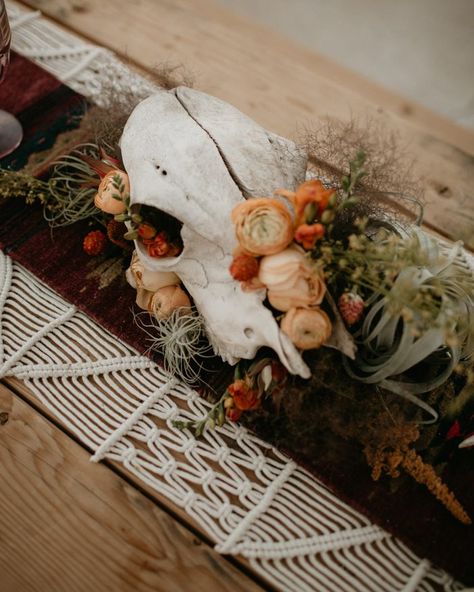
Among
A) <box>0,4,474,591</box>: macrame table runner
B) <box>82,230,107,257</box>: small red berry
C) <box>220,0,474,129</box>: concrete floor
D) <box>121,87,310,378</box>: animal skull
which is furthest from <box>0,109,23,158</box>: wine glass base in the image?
<box>220,0,474,129</box>: concrete floor

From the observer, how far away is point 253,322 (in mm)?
789

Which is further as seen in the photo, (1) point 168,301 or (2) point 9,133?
(2) point 9,133

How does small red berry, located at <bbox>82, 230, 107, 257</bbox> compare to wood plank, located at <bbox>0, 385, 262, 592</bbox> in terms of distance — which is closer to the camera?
wood plank, located at <bbox>0, 385, 262, 592</bbox>

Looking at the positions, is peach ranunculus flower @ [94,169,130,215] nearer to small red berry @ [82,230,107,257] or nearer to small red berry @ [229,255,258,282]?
small red berry @ [82,230,107,257]

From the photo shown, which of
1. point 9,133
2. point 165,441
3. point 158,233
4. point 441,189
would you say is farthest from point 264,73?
point 165,441

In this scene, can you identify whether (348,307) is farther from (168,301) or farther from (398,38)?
(398,38)

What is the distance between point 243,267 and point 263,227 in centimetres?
6

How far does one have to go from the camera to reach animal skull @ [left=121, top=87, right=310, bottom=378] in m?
0.80

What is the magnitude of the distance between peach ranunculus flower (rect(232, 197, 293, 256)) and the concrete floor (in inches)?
60.3

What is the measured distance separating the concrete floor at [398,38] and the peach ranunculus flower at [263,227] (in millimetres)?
1532

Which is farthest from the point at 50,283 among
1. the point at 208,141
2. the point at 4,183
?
the point at 208,141

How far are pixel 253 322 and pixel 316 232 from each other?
6.4 inches

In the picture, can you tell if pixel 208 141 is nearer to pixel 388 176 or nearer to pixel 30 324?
pixel 388 176

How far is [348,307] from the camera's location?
77 cm
